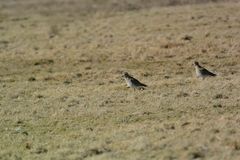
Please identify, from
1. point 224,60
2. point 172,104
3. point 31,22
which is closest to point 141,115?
point 172,104

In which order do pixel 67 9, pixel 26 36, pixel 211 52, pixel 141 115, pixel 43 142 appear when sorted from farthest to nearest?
pixel 67 9
pixel 26 36
pixel 211 52
pixel 141 115
pixel 43 142

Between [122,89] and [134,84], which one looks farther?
[122,89]

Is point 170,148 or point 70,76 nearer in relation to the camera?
point 170,148

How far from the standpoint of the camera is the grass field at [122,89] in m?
14.9

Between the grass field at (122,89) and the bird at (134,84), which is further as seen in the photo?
the bird at (134,84)

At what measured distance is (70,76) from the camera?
84.5 feet

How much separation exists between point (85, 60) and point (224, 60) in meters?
6.47

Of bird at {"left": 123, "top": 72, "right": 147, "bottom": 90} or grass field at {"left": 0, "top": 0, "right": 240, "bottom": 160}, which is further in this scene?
bird at {"left": 123, "top": 72, "right": 147, "bottom": 90}

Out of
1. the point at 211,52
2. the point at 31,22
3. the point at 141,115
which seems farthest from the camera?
the point at 31,22

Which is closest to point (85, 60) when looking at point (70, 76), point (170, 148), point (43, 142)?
point (70, 76)

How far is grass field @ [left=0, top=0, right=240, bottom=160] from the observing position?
48.8ft

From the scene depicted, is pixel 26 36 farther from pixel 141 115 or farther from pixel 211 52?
pixel 141 115

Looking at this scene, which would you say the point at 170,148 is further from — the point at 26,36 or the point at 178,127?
the point at 26,36

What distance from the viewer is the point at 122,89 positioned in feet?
72.3
